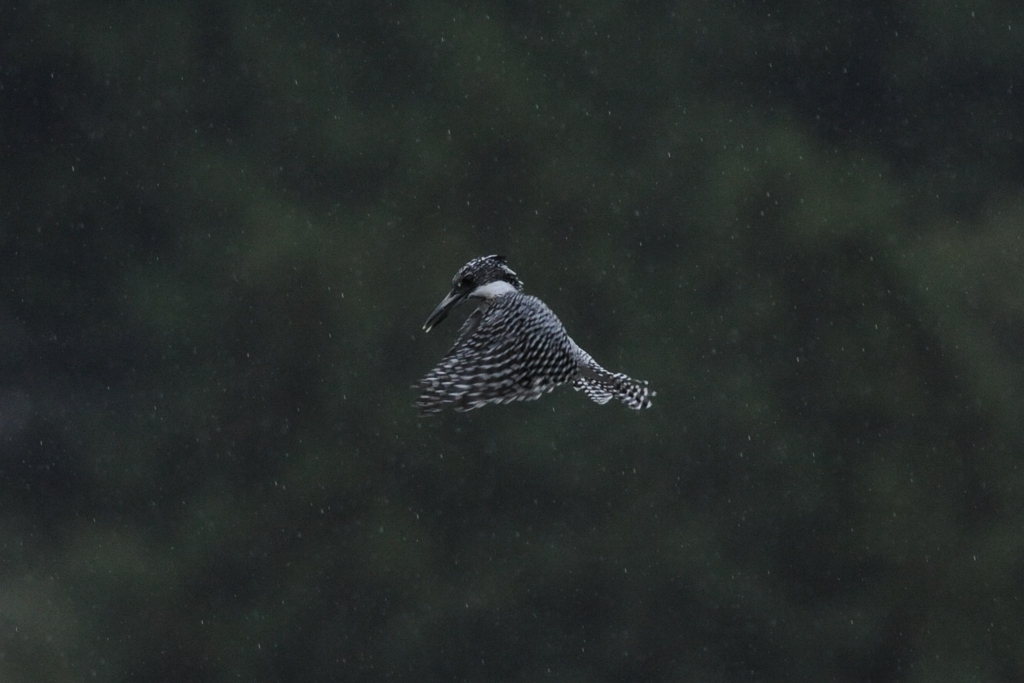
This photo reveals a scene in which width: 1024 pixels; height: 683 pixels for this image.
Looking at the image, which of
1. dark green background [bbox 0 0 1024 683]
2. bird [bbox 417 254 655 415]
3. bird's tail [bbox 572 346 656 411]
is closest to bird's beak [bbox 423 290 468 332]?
bird [bbox 417 254 655 415]

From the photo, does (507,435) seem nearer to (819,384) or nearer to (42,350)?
(819,384)

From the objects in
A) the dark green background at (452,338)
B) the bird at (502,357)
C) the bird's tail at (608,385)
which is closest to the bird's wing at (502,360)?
the bird at (502,357)

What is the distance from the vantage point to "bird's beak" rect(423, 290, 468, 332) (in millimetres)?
4648

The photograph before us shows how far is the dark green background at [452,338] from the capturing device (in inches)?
454

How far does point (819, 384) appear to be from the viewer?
40.1 feet

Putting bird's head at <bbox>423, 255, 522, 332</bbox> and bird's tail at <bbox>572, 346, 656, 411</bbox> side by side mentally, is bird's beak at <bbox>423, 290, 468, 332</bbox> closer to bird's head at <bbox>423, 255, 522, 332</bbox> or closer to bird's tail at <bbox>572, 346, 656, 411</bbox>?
bird's head at <bbox>423, 255, 522, 332</bbox>

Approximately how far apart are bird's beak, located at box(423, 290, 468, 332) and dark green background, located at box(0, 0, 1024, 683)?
6.37 m

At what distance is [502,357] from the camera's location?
439 centimetres

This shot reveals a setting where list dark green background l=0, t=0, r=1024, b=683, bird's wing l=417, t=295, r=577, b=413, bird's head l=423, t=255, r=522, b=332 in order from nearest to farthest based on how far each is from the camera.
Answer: bird's wing l=417, t=295, r=577, b=413, bird's head l=423, t=255, r=522, b=332, dark green background l=0, t=0, r=1024, b=683

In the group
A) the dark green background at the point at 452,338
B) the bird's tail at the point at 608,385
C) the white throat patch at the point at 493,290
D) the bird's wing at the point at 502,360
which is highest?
the dark green background at the point at 452,338

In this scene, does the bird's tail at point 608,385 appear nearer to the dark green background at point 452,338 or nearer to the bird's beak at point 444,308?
the bird's beak at point 444,308

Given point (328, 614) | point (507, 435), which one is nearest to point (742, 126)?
point (507, 435)

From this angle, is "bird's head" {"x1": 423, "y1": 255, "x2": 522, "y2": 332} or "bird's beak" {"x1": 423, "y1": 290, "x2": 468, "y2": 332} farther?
"bird's head" {"x1": 423, "y1": 255, "x2": 522, "y2": 332}

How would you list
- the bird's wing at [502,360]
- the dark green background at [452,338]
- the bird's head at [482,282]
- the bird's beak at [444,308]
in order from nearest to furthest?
the bird's wing at [502,360], the bird's beak at [444,308], the bird's head at [482,282], the dark green background at [452,338]
